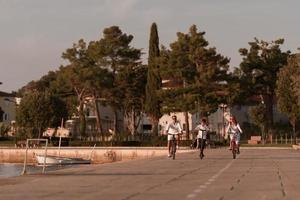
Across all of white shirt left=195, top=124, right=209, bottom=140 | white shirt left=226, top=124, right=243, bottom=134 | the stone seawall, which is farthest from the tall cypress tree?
white shirt left=226, top=124, right=243, bottom=134

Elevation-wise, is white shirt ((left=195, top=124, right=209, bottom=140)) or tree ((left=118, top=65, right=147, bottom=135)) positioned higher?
tree ((left=118, top=65, right=147, bottom=135))

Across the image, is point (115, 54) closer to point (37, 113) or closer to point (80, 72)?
point (80, 72)

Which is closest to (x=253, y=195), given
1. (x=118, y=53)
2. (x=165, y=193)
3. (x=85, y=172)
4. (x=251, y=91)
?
(x=165, y=193)

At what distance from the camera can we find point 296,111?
2803 inches

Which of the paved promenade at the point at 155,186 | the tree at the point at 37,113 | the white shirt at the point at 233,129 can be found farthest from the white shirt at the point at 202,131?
the tree at the point at 37,113

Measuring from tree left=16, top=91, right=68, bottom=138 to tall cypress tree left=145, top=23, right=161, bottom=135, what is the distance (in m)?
13.4

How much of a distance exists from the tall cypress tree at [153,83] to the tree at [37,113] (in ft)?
44.0

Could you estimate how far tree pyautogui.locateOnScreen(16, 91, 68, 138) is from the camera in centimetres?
8475

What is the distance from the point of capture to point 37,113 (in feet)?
280

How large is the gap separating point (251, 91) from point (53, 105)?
2740 centimetres

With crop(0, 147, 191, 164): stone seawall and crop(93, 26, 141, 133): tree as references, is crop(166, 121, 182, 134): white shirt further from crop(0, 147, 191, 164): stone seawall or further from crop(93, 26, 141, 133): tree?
crop(93, 26, 141, 133): tree

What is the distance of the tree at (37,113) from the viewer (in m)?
84.8

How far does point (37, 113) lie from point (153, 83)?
16.4 m

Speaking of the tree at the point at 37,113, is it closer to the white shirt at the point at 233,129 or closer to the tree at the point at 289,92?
the tree at the point at 289,92
